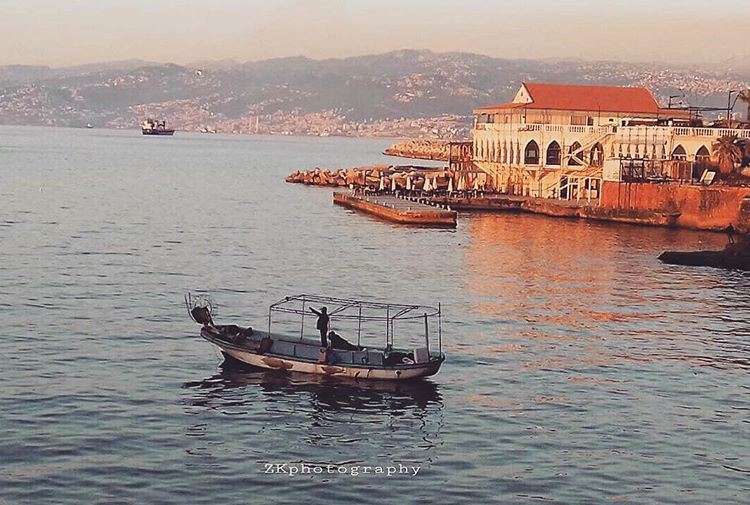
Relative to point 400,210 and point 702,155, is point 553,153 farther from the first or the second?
point 400,210

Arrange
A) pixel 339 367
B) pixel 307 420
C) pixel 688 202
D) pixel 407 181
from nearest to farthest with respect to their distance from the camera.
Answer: pixel 307 420 < pixel 339 367 < pixel 688 202 < pixel 407 181

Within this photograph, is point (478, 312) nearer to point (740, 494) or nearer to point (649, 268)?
point (649, 268)

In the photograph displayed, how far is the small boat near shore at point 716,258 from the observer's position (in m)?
60.0

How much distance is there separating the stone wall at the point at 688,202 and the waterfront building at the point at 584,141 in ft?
4.35

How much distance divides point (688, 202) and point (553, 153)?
19722 mm

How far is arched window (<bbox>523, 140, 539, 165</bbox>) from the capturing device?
97.8 meters

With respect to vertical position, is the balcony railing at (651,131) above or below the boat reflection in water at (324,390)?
above

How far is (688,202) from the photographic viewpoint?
79438 millimetres

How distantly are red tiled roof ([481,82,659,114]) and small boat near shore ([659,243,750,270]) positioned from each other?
4096 cm

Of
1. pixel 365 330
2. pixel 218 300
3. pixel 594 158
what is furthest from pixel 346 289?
pixel 594 158

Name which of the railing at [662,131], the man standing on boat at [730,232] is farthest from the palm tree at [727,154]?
the man standing on boat at [730,232]

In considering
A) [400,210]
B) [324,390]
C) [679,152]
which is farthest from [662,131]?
[324,390]

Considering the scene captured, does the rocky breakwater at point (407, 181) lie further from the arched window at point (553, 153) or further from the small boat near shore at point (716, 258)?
the small boat near shore at point (716, 258)

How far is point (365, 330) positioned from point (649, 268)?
23.4 metres
